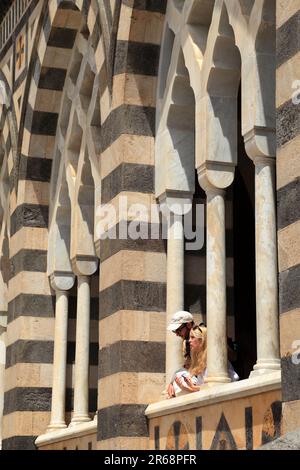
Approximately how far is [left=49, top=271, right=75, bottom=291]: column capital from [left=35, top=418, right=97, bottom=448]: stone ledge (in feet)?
4.88

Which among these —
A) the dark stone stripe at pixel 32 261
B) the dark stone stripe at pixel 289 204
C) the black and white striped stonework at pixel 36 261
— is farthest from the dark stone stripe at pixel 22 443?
the dark stone stripe at pixel 289 204

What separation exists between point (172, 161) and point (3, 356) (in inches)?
200

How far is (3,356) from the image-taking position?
1298cm

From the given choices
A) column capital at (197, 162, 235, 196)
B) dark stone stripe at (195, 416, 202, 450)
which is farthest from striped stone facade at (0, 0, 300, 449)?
column capital at (197, 162, 235, 196)

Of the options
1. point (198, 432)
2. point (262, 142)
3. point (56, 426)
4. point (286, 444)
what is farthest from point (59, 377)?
point (286, 444)

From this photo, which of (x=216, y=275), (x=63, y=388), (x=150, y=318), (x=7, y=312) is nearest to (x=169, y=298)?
(x=150, y=318)

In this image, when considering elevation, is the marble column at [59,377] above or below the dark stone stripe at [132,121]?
below

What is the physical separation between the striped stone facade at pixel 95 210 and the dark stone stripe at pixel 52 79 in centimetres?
1

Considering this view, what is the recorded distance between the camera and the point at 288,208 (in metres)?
6.06

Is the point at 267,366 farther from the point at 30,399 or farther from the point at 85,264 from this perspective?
→ the point at 30,399

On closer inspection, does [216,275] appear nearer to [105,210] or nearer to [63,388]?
[105,210]

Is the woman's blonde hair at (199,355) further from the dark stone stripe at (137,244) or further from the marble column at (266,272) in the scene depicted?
the marble column at (266,272)

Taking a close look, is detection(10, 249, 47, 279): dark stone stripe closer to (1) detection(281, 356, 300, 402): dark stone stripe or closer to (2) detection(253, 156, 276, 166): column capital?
(2) detection(253, 156, 276, 166): column capital

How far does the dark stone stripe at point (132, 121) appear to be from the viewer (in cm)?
893
